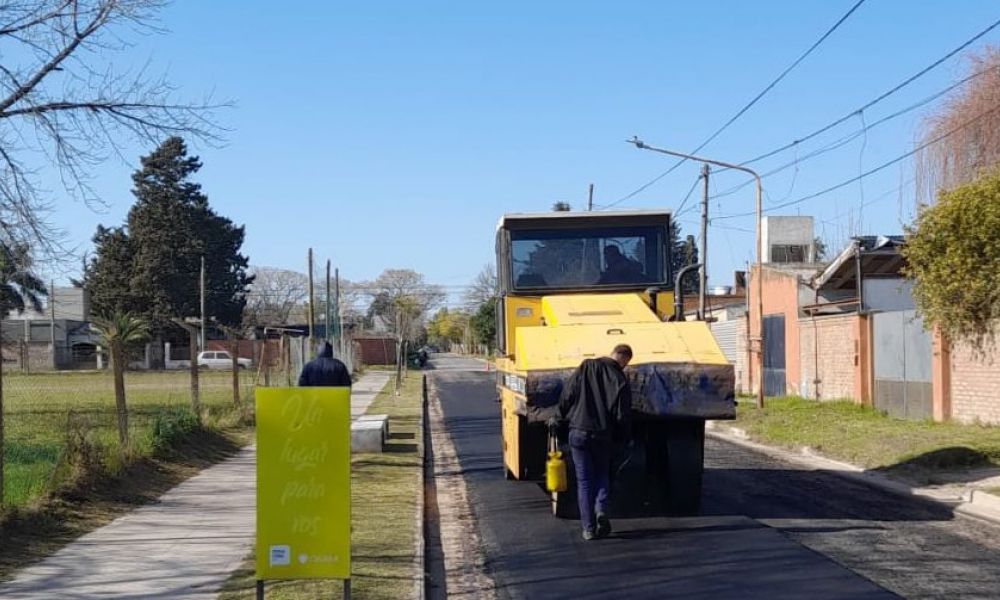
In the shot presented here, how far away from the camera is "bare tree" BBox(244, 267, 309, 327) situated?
3597 inches

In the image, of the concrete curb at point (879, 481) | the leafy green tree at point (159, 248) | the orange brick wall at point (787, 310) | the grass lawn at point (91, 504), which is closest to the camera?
the grass lawn at point (91, 504)

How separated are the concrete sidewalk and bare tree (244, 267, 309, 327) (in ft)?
256

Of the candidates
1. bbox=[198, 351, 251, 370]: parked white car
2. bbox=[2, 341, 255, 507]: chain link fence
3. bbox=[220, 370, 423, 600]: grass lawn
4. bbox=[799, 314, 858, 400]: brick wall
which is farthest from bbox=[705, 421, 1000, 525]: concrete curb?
bbox=[198, 351, 251, 370]: parked white car

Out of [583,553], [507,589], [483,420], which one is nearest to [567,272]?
[583,553]

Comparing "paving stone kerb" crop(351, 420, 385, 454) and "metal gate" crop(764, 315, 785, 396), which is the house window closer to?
"metal gate" crop(764, 315, 785, 396)

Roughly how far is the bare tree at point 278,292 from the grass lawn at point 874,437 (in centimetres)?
6966

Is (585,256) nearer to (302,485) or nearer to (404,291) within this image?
(302,485)

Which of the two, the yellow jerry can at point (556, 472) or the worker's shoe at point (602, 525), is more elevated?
the yellow jerry can at point (556, 472)

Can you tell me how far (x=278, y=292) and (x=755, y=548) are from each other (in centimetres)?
9008

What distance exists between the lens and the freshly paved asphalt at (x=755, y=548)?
8.05m

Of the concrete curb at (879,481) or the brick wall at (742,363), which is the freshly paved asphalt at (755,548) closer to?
the concrete curb at (879,481)

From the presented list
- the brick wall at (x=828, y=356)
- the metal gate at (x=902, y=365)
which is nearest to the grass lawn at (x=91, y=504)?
the metal gate at (x=902, y=365)

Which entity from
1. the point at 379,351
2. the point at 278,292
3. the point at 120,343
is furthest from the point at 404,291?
the point at 120,343

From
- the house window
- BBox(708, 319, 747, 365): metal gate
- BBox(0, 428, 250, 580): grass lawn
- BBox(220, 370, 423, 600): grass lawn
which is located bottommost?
BBox(220, 370, 423, 600): grass lawn
